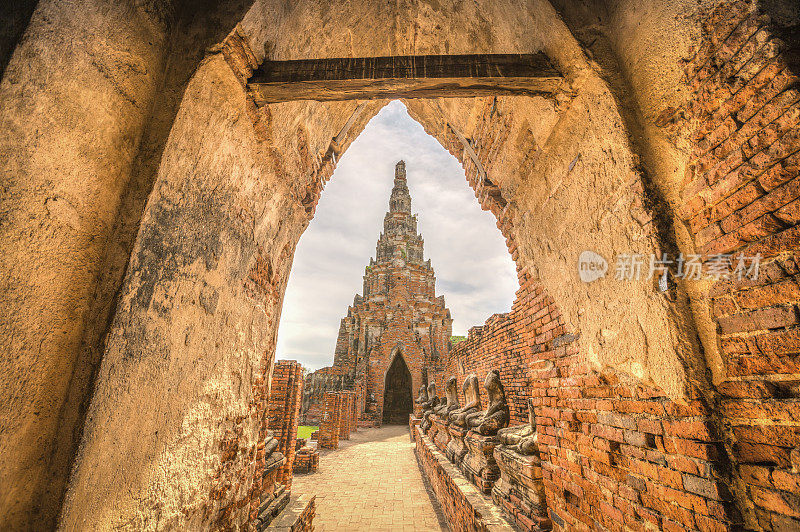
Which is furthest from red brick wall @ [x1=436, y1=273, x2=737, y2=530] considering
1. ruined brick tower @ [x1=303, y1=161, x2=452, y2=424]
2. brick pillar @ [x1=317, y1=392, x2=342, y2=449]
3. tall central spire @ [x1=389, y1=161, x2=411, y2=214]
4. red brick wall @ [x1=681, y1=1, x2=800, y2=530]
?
Answer: tall central spire @ [x1=389, y1=161, x2=411, y2=214]

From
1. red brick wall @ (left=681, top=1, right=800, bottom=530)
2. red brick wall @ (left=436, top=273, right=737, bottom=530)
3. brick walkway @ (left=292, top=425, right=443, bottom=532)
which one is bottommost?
brick walkway @ (left=292, top=425, right=443, bottom=532)

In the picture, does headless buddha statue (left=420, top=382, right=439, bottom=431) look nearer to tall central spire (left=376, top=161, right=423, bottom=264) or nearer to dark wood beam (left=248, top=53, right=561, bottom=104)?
dark wood beam (left=248, top=53, right=561, bottom=104)

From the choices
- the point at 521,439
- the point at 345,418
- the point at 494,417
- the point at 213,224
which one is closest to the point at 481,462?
the point at 494,417

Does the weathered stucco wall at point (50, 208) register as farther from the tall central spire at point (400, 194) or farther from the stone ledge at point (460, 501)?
the tall central spire at point (400, 194)

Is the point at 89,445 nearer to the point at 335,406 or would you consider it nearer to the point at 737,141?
the point at 737,141

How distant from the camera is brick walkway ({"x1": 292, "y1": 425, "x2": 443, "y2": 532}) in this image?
15.6 ft

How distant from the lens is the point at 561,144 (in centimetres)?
240

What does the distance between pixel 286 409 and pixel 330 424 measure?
6027 mm

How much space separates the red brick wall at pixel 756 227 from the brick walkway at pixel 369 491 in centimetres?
455

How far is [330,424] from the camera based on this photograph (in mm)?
10242

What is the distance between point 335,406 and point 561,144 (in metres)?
10.2

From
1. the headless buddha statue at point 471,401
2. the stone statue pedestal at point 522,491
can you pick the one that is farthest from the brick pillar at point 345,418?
the stone statue pedestal at point 522,491

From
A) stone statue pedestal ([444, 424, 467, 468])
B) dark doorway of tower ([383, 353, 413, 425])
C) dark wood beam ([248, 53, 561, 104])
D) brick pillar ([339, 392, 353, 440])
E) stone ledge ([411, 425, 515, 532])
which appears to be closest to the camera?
dark wood beam ([248, 53, 561, 104])

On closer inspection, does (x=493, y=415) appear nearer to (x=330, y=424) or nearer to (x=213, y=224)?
(x=213, y=224)
